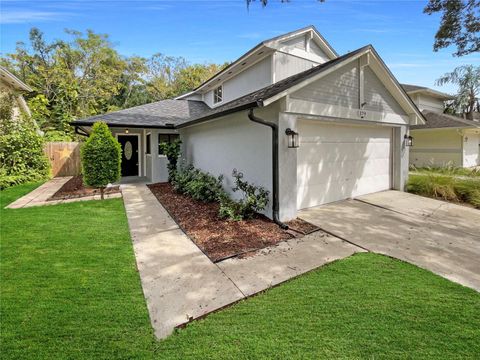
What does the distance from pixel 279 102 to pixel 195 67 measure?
97.3ft

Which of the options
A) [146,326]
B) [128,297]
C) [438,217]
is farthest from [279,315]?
[438,217]

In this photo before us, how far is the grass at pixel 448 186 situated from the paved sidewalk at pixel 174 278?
8041 millimetres

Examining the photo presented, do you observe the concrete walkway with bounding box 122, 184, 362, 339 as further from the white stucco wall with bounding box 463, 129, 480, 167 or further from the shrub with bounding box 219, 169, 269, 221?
the white stucco wall with bounding box 463, 129, 480, 167

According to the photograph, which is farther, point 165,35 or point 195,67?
point 195,67

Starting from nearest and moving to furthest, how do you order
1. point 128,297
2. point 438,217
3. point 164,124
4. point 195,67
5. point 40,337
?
point 40,337 < point 128,297 < point 438,217 < point 164,124 < point 195,67

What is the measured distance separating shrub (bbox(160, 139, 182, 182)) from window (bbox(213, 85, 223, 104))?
13.6 feet

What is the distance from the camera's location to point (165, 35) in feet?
41.5

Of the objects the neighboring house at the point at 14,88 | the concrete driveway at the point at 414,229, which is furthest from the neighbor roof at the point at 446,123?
the neighboring house at the point at 14,88

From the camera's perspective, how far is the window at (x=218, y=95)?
1394 centimetres

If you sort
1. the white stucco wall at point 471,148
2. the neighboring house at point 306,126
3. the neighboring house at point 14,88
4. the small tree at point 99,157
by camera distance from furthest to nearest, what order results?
the white stucco wall at point 471,148
the neighboring house at point 14,88
the small tree at point 99,157
the neighboring house at point 306,126

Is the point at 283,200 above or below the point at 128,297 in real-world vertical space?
above

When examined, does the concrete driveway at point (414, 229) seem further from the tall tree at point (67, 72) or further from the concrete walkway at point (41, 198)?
the tall tree at point (67, 72)

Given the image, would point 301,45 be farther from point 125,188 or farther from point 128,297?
point 128,297

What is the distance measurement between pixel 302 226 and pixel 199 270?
8.99 ft
